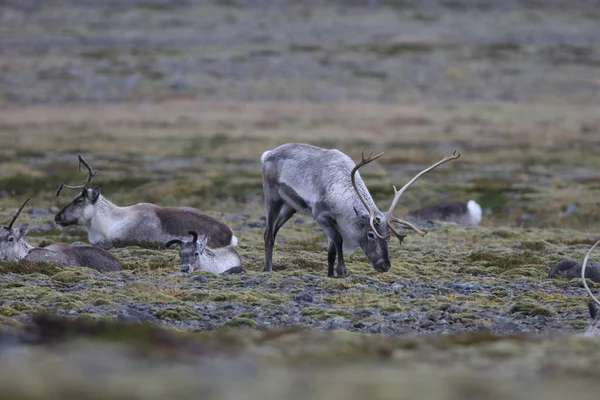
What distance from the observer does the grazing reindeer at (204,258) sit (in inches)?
635

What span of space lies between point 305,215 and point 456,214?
4.32 m

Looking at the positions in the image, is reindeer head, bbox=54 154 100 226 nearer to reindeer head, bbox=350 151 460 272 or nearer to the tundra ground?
the tundra ground

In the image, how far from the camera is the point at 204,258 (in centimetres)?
1644

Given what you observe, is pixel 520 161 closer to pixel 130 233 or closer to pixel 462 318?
Result: pixel 130 233

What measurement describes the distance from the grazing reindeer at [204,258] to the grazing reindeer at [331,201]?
704 mm

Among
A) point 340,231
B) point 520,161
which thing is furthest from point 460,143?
point 340,231

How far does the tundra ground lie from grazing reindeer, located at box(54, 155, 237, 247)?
389mm

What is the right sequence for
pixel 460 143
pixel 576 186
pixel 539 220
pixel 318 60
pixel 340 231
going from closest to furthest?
1. pixel 340 231
2. pixel 539 220
3. pixel 576 186
4. pixel 460 143
5. pixel 318 60

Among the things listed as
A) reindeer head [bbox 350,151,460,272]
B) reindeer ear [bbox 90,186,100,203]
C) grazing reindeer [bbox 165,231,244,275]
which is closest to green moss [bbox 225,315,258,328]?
reindeer head [bbox 350,151,460,272]

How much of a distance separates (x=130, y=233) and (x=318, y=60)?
2730 inches

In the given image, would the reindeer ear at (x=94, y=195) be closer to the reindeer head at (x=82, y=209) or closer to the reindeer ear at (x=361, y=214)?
the reindeer head at (x=82, y=209)

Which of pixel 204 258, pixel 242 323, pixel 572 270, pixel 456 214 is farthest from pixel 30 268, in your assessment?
pixel 456 214

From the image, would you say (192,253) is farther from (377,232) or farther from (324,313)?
(324,313)

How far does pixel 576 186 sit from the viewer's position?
3106 cm
